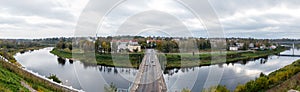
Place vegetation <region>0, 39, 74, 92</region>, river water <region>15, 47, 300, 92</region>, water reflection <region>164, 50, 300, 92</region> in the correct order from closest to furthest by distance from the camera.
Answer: vegetation <region>0, 39, 74, 92</region>, river water <region>15, 47, 300, 92</region>, water reflection <region>164, 50, 300, 92</region>

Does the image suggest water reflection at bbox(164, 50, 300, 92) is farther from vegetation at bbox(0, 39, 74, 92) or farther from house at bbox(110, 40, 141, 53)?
vegetation at bbox(0, 39, 74, 92)

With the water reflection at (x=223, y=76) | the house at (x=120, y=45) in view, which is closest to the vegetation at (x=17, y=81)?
the house at (x=120, y=45)

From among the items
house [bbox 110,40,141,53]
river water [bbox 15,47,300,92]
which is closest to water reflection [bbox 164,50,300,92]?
river water [bbox 15,47,300,92]

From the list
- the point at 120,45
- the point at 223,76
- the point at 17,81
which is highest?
the point at 120,45

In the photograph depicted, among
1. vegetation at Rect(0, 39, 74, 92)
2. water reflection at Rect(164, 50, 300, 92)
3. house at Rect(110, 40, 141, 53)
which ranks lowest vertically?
water reflection at Rect(164, 50, 300, 92)

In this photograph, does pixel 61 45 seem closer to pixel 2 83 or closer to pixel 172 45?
pixel 172 45

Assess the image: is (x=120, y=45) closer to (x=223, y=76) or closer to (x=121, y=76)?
(x=121, y=76)

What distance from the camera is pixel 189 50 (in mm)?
8023

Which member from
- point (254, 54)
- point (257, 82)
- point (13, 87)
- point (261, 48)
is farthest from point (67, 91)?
point (261, 48)

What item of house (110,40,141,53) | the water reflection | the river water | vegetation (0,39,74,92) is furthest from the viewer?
the water reflection

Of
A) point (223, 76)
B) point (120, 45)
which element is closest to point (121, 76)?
point (120, 45)

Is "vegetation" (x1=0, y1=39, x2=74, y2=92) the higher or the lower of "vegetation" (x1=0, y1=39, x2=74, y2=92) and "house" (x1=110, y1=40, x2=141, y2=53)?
the lower

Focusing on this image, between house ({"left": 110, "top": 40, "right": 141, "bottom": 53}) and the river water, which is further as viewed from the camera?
the river water

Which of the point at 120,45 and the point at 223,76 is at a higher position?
the point at 120,45
